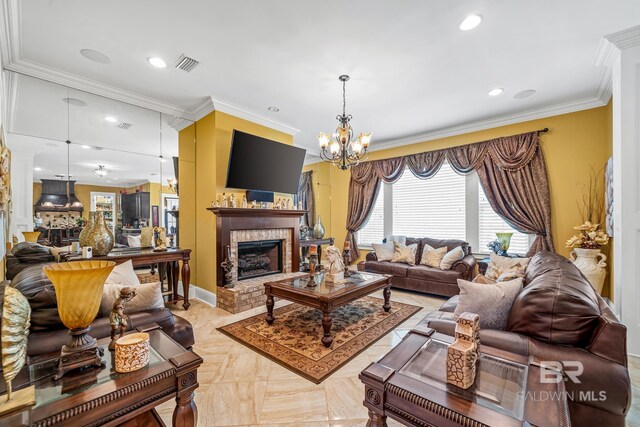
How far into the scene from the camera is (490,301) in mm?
1685

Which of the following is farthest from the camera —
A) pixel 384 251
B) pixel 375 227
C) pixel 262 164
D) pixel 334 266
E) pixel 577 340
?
pixel 375 227

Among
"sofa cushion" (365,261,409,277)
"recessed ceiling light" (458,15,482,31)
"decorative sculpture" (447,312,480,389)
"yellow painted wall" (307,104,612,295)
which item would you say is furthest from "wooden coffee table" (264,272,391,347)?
"yellow painted wall" (307,104,612,295)

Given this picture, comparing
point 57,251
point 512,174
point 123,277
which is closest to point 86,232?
Result: point 57,251

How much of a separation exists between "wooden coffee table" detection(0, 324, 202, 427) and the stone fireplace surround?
7.83 feet

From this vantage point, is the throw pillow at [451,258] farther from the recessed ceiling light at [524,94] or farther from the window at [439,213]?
Answer: the recessed ceiling light at [524,94]

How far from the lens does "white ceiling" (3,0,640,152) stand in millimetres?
2189

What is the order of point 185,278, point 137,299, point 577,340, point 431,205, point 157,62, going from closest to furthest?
1. point 577,340
2. point 137,299
3. point 157,62
4. point 185,278
5. point 431,205

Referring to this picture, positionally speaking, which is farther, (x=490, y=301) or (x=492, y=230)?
(x=492, y=230)

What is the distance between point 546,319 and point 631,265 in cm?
200

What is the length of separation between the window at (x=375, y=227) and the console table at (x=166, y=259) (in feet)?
12.8

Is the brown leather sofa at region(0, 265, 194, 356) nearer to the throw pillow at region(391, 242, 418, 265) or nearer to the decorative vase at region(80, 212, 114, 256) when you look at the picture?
the decorative vase at region(80, 212, 114, 256)

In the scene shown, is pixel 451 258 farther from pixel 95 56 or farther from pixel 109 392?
pixel 95 56

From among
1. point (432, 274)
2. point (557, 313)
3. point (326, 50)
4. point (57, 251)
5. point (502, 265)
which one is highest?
point (326, 50)

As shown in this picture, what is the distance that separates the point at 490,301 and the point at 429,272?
2.79 m
